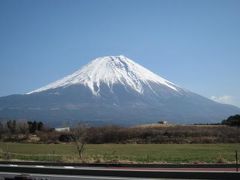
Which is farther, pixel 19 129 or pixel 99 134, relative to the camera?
pixel 19 129

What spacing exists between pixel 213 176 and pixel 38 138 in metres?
79.7

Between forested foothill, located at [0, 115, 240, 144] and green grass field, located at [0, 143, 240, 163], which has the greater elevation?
forested foothill, located at [0, 115, 240, 144]

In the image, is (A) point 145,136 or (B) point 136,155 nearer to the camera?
(B) point 136,155

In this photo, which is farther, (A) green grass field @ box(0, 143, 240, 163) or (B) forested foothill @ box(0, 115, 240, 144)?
(B) forested foothill @ box(0, 115, 240, 144)

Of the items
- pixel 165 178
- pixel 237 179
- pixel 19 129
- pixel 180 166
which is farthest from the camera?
pixel 19 129

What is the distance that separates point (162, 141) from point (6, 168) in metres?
64.1

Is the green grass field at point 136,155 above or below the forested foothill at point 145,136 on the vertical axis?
below

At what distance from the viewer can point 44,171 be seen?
2214 cm

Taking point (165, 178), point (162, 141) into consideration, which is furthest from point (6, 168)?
point (162, 141)

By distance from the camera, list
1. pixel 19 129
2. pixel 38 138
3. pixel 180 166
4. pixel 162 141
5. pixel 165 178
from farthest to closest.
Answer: pixel 19 129 < pixel 38 138 < pixel 162 141 < pixel 180 166 < pixel 165 178

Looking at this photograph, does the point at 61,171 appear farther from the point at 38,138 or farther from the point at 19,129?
the point at 19,129

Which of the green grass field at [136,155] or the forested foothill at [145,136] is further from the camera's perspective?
the forested foothill at [145,136]

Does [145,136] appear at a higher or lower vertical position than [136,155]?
higher

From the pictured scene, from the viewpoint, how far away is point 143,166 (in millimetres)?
28516
